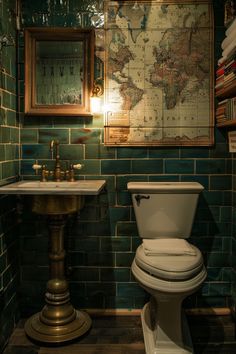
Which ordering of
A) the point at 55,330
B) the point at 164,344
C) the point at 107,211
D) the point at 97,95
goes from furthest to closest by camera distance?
the point at 107,211 → the point at 97,95 → the point at 55,330 → the point at 164,344

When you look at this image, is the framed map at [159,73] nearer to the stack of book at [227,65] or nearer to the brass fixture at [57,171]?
the stack of book at [227,65]

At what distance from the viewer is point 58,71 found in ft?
8.32

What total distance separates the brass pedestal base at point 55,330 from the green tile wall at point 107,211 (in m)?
0.24

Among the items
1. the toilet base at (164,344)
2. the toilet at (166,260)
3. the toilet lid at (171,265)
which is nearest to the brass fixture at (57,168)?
the toilet at (166,260)

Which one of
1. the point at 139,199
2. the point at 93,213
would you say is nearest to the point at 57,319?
the point at 93,213

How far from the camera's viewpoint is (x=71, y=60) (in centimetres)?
253

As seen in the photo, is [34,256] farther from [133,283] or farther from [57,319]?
[133,283]

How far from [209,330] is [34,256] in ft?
4.22

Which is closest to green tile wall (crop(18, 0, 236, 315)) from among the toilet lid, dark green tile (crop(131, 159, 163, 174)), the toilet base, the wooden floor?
dark green tile (crop(131, 159, 163, 174))

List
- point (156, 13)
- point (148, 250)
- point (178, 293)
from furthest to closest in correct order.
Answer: point (156, 13) < point (148, 250) < point (178, 293)

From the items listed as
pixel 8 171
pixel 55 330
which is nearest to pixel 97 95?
pixel 8 171

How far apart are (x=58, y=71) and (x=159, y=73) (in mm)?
696

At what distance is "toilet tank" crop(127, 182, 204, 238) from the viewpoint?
93.1 inches

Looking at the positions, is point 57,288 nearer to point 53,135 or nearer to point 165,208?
point 165,208
